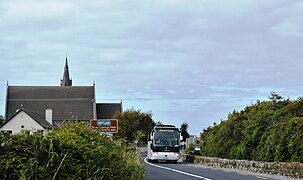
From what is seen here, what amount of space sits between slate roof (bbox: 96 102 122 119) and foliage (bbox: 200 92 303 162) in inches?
2549

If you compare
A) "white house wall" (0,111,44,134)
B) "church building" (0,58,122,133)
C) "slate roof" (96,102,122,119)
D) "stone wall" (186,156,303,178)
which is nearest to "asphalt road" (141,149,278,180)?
"stone wall" (186,156,303,178)

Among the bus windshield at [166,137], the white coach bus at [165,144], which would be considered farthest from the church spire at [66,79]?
the bus windshield at [166,137]

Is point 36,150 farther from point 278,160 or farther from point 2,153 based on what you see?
point 278,160

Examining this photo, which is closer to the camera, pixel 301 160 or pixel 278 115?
pixel 301 160

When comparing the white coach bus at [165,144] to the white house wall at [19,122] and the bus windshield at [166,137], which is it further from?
the white house wall at [19,122]

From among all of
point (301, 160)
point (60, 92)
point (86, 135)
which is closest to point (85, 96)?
point (60, 92)

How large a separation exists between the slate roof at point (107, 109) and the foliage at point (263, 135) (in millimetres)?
→ 64751

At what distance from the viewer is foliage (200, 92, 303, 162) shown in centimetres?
2734

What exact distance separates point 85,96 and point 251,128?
75739 millimetres

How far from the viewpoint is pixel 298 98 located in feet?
115

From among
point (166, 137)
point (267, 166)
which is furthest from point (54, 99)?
point (267, 166)

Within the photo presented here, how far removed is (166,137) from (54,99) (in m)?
62.2

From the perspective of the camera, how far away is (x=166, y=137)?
4541 centimetres

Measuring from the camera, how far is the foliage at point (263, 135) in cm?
2734
